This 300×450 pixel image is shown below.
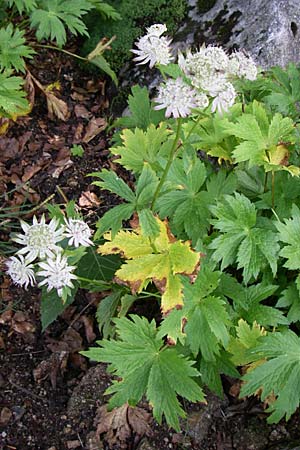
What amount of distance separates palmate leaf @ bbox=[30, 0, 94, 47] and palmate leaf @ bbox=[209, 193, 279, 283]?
1.68 m

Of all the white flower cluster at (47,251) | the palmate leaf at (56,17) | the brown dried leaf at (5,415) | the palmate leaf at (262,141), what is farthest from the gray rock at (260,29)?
the brown dried leaf at (5,415)

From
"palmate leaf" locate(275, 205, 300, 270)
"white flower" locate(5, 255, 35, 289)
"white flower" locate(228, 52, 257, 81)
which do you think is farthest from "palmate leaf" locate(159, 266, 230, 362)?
"white flower" locate(228, 52, 257, 81)

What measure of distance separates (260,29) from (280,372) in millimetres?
2106

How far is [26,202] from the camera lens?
339 cm

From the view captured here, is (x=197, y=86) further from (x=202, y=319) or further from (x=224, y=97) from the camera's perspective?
(x=202, y=319)

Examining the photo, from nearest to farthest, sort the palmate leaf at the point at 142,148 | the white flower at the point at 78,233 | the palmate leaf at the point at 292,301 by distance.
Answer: the white flower at the point at 78,233
the palmate leaf at the point at 292,301
the palmate leaf at the point at 142,148

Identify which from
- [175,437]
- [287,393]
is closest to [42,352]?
[175,437]

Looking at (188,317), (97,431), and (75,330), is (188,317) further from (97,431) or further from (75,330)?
(75,330)

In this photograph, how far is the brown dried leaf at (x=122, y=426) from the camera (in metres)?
2.51

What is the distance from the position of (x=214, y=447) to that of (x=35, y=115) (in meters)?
2.33

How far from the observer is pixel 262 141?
2299mm

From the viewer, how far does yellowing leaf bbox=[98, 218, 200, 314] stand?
2.07 meters

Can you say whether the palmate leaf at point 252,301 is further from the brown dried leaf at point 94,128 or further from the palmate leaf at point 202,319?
the brown dried leaf at point 94,128

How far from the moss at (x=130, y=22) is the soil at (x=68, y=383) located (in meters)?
0.68
